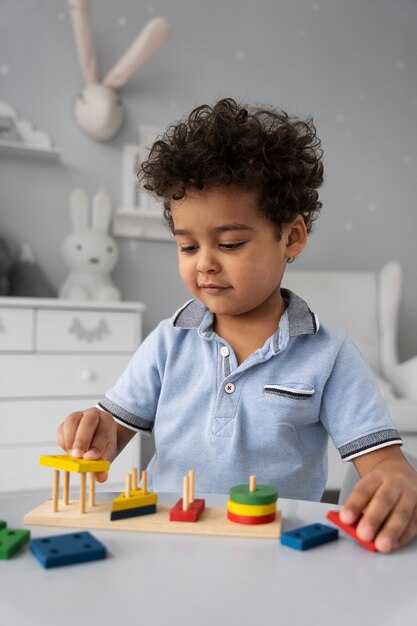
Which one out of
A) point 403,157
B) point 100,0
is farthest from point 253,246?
point 403,157

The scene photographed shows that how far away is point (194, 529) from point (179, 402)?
0.34 meters

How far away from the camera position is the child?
2.30ft

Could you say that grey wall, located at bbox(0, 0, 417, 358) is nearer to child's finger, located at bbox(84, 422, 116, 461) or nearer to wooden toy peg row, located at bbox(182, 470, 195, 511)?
child's finger, located at bbox(84, 422, 116, 461)

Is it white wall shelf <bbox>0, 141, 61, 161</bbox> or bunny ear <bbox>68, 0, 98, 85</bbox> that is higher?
bunny ear <bbox>68, 0, 98, 85</bbox>

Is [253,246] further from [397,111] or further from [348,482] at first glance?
[397,111]

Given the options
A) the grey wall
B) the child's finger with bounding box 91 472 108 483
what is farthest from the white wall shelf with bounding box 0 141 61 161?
the child's finger with bounding box 91 472 108 483

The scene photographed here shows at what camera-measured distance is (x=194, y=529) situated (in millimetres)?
465

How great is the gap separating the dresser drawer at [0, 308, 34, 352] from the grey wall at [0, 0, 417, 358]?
482mm

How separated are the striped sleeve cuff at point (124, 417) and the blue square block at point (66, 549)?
0.35 m

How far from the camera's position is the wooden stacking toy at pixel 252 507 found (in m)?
0.48

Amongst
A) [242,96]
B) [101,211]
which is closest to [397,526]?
[101,211]

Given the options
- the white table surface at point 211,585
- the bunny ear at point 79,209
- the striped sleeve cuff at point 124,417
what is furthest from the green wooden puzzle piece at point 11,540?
the bunny ear at point 79,209

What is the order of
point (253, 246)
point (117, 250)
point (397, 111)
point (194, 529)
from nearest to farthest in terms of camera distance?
point (194, 529)
point (253, 246)
point (117, 250)
point (397, 111)

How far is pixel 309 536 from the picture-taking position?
1.45ft
